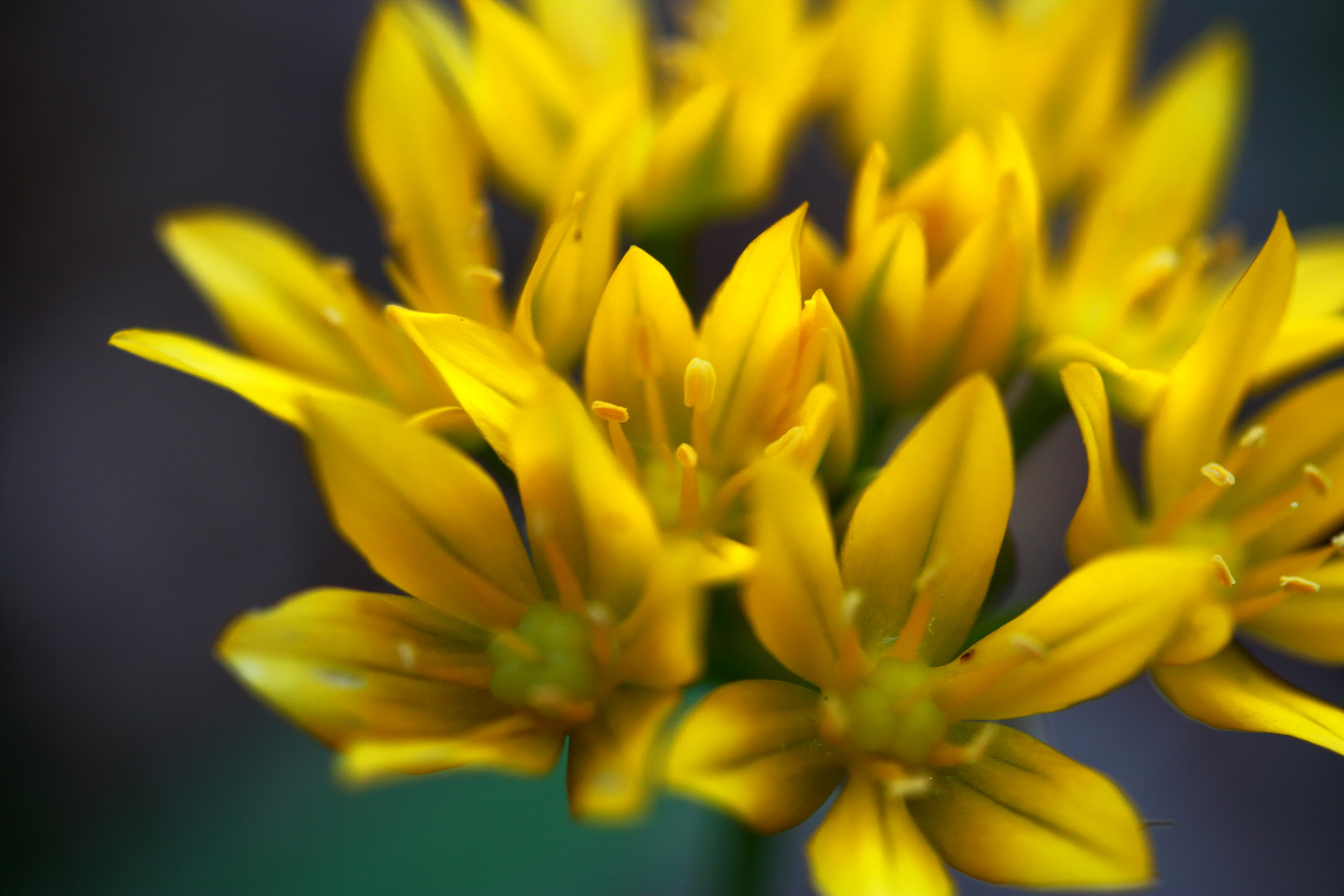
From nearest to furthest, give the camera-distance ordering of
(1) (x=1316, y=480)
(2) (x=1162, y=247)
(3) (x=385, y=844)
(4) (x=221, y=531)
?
(1) (x=1316, y=480) < (2) (x=1162, y=247) < (3) (x=385, y=844) < (4) (x=221, y=531)

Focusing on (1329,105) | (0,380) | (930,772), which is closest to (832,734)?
(930,772)

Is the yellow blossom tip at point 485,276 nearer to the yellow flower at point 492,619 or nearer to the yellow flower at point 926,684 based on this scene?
the yellow flower at point 492,619

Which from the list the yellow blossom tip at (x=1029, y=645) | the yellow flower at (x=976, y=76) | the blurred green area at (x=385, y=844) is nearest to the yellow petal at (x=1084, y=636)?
the yellow blossom tip at (x=1029, y=645)

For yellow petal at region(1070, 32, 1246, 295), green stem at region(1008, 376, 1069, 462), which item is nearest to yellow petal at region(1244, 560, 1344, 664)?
green stem at region(1008, 376, 1069, 462)

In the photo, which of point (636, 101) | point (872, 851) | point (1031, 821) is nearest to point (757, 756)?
point (872, 851)

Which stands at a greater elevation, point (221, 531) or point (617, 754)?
point (617, 754)

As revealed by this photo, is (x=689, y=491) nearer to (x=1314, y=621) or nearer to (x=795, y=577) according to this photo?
(x=795, y=577)
